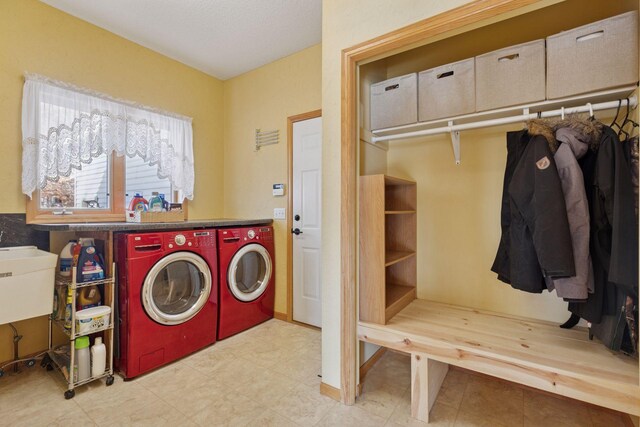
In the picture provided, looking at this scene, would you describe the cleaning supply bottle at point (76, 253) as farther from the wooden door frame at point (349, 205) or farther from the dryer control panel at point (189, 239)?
the wooden door frame at point (349, 205)

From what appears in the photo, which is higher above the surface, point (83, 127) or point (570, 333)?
point (83, 127)

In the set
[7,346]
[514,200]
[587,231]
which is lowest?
[7,346]

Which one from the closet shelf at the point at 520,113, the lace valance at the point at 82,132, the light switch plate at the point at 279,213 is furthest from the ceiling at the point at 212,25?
the light switch plate at the point at 279,213

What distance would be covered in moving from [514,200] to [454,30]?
0.89 meters

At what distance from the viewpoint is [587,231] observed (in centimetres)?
127

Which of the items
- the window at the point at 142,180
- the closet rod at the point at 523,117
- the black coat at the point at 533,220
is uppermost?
the closet rod at the point at 523,117

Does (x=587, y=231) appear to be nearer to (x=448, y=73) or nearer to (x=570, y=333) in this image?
(x=570, y=333)

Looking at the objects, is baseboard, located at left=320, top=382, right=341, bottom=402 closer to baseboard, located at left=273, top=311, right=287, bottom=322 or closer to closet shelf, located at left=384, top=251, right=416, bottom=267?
closet shelf, located at left=384, top=251, right=416, bottom=267

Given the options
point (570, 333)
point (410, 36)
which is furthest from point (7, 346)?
point (570, 333)

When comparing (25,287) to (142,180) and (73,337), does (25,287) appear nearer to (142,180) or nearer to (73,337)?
(73,337)

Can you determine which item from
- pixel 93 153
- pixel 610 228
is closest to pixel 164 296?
pixel 93 153

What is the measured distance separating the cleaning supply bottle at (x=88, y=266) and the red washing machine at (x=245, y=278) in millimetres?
829

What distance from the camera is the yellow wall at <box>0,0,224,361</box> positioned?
2088 mm

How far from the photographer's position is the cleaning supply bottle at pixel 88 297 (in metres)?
1.96
